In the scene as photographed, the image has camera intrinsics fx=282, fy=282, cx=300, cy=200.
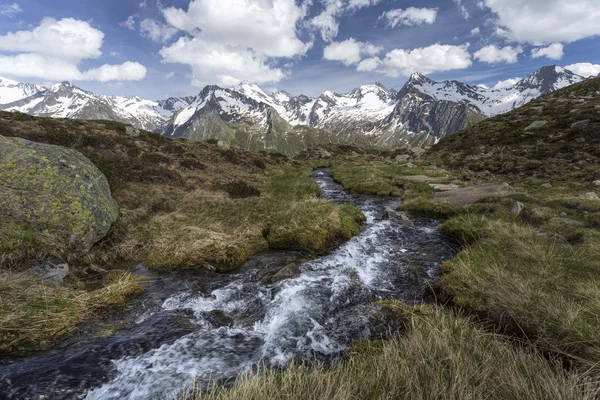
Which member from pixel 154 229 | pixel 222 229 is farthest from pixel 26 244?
pixel 222 229

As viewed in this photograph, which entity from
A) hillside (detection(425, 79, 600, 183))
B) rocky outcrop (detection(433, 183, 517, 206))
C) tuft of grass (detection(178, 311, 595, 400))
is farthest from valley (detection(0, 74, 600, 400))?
hillside (detection(425, 79, 600, 183))

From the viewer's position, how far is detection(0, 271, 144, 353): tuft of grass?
6.27 meters

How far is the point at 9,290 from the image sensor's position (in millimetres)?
7062

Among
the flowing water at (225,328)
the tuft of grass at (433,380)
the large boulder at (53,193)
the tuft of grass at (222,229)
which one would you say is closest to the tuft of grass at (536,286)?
the tuft of grass at (433,380)

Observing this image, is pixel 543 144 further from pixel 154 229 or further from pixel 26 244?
pixel 26 244

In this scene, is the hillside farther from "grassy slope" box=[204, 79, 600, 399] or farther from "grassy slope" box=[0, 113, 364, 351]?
"grassy slope" box=[0, 113, 364, 351]

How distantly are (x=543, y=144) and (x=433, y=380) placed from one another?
40640 millimetres

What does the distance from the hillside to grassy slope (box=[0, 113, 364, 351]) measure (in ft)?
71.4

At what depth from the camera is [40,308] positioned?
6.94 meters

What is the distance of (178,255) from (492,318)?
10.5 metres

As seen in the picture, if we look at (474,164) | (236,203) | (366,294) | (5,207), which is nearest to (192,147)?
(236,203)

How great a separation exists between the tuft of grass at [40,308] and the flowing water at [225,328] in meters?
0.56

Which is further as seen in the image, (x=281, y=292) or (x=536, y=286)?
(x=281, y=292)

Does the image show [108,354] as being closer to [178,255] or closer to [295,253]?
[178,255]
